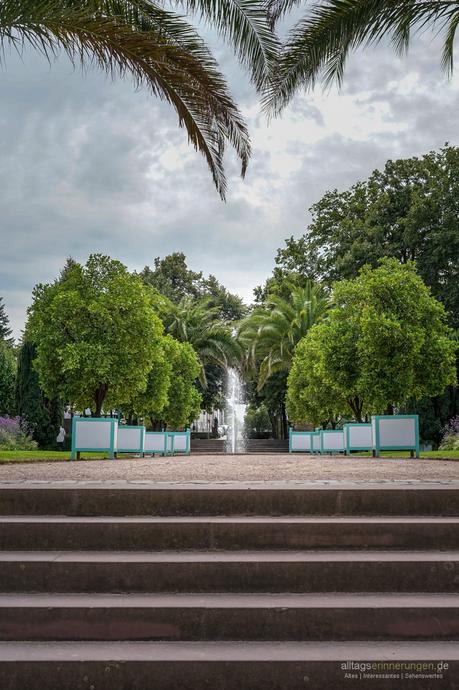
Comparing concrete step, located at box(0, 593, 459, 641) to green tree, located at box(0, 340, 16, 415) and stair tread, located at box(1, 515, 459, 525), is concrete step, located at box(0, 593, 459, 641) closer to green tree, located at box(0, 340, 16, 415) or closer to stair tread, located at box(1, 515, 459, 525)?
stair tread, located at box(1, 515, 459, 525)

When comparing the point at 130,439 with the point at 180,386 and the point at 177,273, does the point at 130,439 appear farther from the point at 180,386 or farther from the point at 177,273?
the point at 177,273

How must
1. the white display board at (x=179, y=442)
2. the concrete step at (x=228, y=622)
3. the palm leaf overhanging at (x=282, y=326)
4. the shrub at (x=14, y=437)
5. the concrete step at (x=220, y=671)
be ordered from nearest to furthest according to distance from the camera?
the concrete step at (x=220, y=671) → the concrete step at (x=228, y=622) → the shrub at (x=14, y=437) → the white display board at (x=179, y=442) → the palm leaf overhanging at (x=282, y=326)

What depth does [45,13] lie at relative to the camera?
7875mm

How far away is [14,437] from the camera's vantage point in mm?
24906

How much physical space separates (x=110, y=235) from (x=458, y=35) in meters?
24.6

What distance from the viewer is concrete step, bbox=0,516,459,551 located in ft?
16.1

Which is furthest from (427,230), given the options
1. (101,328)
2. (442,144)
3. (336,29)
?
(336,29)

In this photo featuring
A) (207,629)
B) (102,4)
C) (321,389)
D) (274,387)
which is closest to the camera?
(207,629)

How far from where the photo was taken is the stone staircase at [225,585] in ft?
11.8

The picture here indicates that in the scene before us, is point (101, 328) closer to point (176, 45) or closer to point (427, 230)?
point (176, 45)

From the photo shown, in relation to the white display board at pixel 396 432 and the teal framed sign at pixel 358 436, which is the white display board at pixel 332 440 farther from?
the white display board at pixel 396 432

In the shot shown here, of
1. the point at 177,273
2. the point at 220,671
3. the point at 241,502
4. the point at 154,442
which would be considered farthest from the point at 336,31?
the point at 177,273

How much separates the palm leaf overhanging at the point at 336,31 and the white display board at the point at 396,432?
31.0 ft

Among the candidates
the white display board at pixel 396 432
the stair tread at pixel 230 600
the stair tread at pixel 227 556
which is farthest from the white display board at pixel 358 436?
the stair tread at pixel 230 600
